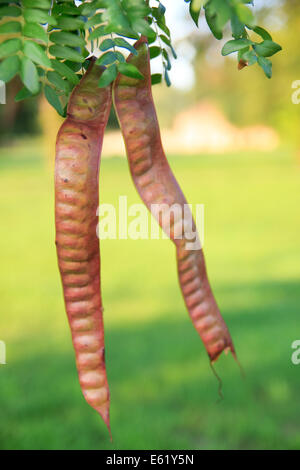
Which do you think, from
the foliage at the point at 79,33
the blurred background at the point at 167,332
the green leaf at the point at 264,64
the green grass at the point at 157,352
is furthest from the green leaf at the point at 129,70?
the green grass at the point at 157,352

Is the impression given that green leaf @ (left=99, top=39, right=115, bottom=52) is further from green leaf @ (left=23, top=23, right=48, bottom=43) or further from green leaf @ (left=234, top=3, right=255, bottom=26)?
green leaf @ (left=234, top=3, right=255, bottom=26)

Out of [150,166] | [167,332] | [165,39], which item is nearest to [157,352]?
[167,332]

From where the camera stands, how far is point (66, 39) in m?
1.47

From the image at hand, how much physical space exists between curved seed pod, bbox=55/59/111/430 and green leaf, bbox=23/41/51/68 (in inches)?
8.9

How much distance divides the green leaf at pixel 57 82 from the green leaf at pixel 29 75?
0.63 ft

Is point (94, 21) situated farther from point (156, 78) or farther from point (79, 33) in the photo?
point (156, 78)

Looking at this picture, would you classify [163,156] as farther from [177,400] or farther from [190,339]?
[190,339]

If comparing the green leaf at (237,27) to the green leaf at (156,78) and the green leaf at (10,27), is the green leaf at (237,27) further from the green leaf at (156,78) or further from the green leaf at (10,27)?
the green leaf at (10,27)

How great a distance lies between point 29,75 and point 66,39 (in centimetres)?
22

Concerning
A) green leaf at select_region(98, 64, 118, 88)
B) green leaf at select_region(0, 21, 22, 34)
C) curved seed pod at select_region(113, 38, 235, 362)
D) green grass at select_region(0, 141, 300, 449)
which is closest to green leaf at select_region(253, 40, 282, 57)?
curved seed pod at select_region(113, 38, 235, 362)

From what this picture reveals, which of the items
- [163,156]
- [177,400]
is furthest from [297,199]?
[163,156]

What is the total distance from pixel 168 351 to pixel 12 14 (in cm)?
578

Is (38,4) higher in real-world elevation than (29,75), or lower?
higher

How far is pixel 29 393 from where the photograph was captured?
580 cm
